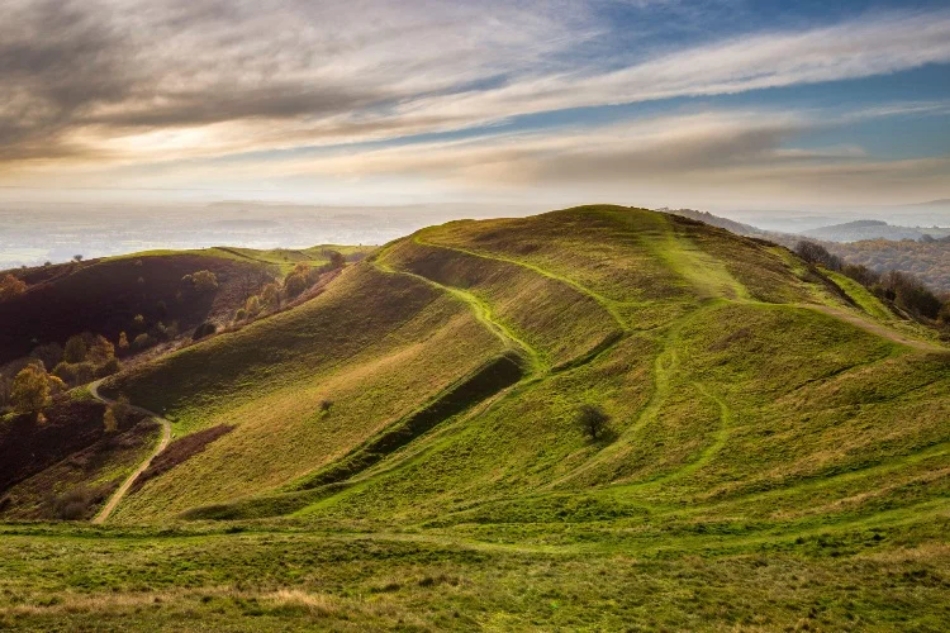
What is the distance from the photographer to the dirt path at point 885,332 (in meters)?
45.6

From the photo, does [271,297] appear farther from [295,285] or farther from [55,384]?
[55,384]

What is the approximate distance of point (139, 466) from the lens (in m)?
73.7

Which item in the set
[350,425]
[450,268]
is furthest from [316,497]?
[450,268]

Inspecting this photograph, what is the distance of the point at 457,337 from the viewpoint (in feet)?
268

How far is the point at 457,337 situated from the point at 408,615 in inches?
2401

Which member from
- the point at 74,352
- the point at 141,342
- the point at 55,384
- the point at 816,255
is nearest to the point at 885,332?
the point at 816,255

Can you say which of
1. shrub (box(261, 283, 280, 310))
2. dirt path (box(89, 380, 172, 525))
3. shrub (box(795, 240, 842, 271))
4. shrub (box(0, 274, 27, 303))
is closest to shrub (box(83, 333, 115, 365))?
dirt path (box(89, 380, 172, 525))

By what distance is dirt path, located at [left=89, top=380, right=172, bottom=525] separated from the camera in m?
61.5

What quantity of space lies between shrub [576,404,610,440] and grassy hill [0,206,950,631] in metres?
1.05

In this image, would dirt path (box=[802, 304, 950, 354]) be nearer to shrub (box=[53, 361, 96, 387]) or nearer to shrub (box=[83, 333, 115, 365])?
shrub (box=[53, 361, 96, 387])

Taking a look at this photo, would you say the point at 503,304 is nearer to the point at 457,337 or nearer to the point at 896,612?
the point at 457,337

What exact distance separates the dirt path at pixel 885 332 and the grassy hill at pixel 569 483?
22.0 inches

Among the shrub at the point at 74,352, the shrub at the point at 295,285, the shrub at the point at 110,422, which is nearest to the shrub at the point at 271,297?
the shrub at the point at 295,285

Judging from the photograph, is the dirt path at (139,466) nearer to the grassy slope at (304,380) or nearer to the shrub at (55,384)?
the grassy slope at (304,380)
